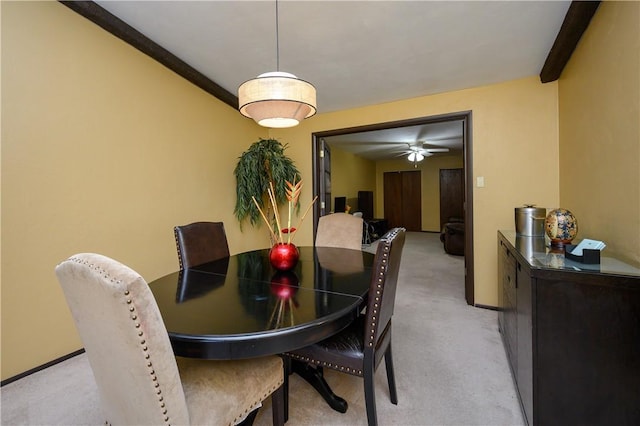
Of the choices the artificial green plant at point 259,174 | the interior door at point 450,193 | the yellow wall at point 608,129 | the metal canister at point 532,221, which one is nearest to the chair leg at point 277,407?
the yellow wall at point 608,129

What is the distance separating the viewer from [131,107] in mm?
2385

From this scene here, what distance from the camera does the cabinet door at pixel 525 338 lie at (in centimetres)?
127

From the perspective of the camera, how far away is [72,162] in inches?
78.8

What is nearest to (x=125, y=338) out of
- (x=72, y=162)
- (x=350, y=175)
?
(x=72, y=162)

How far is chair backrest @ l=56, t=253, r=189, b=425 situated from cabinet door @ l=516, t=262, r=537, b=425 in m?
1.43

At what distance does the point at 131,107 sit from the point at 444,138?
18.1 feet

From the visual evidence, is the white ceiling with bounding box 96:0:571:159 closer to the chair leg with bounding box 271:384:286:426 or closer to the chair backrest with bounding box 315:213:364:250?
the chair backrest with bounding box 315:213:364:250

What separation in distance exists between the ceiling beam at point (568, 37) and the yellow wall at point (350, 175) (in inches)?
164

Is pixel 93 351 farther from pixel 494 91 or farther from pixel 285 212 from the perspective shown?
pixel 494 91

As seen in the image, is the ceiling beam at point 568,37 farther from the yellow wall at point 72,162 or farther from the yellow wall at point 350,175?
the yellow wall at point 350,175

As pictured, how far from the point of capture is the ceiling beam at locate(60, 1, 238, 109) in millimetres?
1979

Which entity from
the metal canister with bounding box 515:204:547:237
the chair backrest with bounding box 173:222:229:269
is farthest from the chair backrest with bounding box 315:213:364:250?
the metal canister with bounding box 515:204:547:237

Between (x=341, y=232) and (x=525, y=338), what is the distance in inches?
54.4

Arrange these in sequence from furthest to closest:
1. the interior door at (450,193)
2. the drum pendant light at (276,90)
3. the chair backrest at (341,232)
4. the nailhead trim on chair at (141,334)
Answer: the interior door at (450,193)
the chair backrest at (341,232)
the drum pendant light at (276,90)
the nailhead trim on chair at (141,334)
